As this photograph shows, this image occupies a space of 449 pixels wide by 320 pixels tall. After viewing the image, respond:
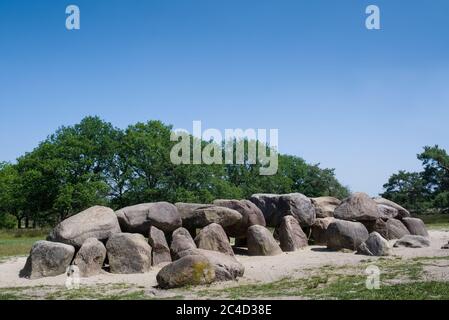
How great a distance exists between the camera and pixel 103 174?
165ft

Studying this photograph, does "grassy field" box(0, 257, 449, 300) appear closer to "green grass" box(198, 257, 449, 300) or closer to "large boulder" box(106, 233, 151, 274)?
"green grass" box(198, 257, 449, 300)

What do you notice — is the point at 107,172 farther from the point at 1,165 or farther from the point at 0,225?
the point at 1,165

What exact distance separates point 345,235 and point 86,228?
9624 mm

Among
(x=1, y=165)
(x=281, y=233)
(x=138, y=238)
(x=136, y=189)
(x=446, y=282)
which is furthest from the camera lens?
(x=1, y=165)

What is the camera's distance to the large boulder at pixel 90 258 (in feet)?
52.7

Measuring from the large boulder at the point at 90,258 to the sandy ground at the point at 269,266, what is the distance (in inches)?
14.3

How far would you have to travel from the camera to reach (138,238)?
56.9 feet

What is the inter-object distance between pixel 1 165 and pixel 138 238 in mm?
63103

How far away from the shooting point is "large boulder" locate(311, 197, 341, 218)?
24.7 m

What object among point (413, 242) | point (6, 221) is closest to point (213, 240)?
point (413, 242)

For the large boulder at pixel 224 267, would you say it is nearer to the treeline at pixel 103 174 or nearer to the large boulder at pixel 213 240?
the large boulder at pixel 213 240

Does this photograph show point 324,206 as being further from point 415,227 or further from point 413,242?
point 413,242

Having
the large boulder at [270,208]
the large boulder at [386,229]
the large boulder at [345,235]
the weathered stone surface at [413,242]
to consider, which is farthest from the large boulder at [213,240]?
the large boulder at [386,229]
